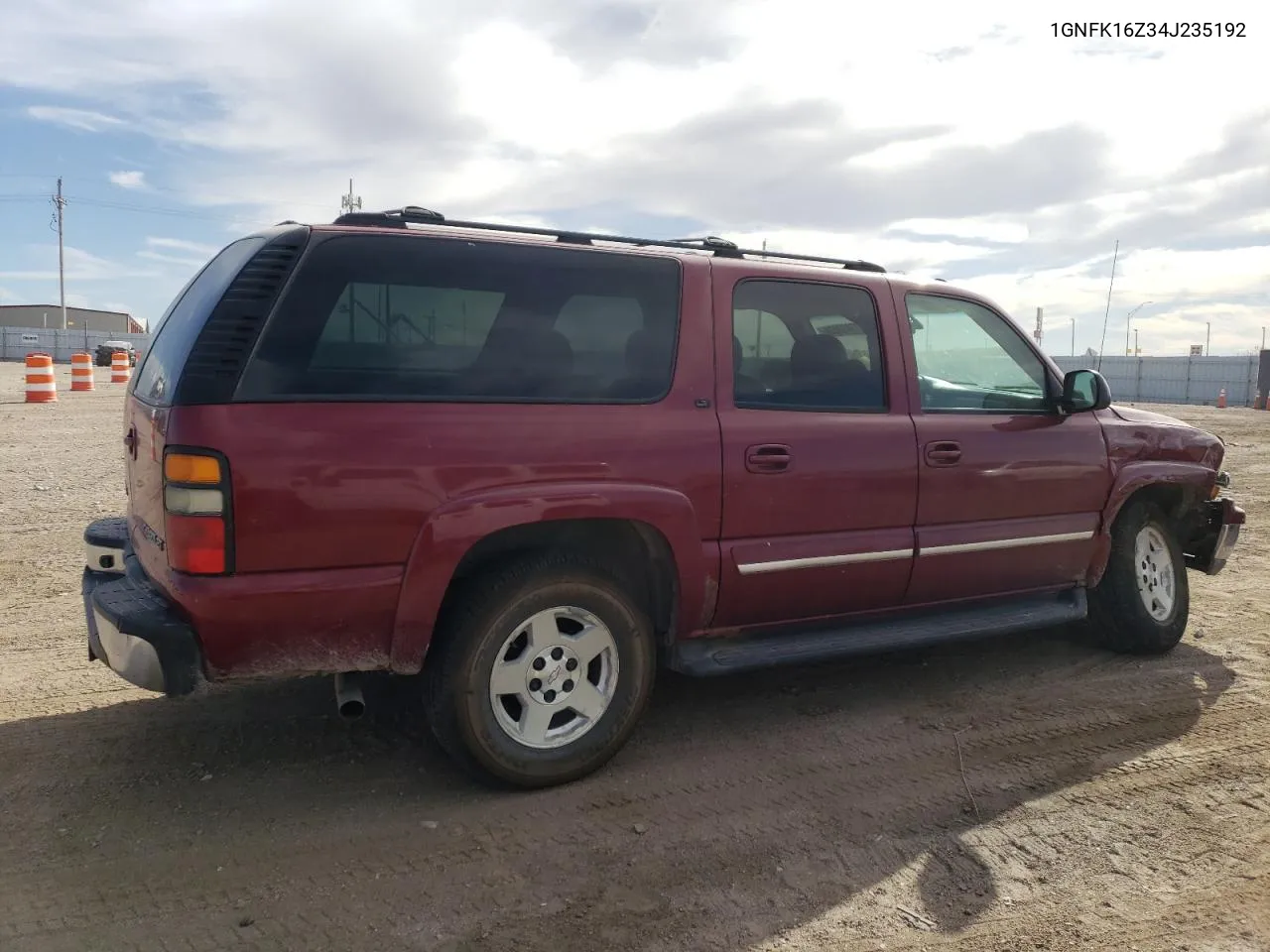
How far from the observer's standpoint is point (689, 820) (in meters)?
3.30

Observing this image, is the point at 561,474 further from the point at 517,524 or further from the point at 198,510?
the point at 198,510

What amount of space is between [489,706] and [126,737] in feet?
5.11

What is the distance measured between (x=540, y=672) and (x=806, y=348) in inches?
67.3

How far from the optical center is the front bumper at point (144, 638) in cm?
295

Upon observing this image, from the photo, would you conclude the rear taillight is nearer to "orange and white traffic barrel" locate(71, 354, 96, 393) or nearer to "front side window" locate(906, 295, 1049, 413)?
"front side window" locate(906, 295, 1049, 413)

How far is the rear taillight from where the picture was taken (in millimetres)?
2898

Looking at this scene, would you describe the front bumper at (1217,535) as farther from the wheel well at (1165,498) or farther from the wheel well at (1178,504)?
the wheel well at (1165,498)

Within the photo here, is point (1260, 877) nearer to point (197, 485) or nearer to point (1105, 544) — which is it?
point (1105, 544)

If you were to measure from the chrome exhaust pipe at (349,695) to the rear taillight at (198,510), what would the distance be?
1.95 feet

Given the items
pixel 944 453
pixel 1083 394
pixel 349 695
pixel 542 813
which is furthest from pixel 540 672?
pixel 1083 394

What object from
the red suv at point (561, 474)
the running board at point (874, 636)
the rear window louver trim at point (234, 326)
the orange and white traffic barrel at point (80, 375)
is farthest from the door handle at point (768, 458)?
the orange and white traffic barrel at point (80, 375)

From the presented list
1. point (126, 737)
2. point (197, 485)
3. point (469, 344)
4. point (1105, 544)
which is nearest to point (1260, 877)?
point (1105, 544)

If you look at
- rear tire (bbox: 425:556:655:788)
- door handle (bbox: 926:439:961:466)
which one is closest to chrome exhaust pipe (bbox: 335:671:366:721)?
rear tire (bbox: 425:556:655:788)

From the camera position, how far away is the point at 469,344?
10.9ft
